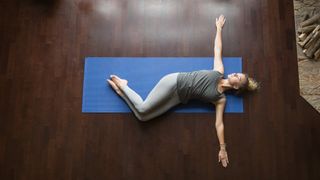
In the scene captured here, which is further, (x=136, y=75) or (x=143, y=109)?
(x=136, y=75)

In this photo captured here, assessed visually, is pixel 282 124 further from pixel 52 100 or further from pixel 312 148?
pixel 52 100

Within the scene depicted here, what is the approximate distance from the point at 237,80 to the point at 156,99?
2.50 ft

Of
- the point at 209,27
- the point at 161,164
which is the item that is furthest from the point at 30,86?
the point at 209,27

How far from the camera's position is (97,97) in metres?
3.67

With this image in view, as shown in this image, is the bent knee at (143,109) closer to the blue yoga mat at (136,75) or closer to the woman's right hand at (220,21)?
the blue yoga mat at (136,75)

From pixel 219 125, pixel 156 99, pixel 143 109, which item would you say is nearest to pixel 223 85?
pixel 219 125

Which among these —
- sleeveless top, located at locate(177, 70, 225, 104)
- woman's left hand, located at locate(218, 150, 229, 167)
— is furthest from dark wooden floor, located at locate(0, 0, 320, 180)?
sleeveless top, located at locate(177, 70, 225, 104)

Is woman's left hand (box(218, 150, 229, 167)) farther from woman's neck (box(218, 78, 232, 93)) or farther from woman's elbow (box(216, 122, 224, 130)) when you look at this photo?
woman's neck (box(218, 78, 232, 93))

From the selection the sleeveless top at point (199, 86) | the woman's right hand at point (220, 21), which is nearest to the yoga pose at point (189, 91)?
the sleeveless top at point (199, 86)

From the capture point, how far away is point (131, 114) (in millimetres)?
3643

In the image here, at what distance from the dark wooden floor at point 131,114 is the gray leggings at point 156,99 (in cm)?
10

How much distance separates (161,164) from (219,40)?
51.4 inches

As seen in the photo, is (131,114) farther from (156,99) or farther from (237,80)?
(237,80)

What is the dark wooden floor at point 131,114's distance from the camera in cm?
354
